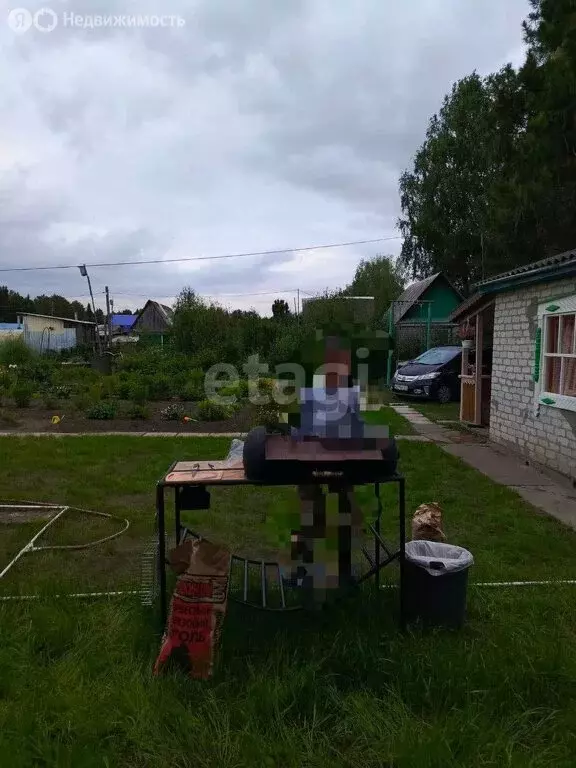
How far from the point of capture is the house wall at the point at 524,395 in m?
6.75

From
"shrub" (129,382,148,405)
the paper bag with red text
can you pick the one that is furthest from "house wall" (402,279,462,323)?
the paper bag with red text

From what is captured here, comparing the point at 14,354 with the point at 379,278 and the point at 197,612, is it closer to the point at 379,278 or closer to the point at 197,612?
the point at 197,612

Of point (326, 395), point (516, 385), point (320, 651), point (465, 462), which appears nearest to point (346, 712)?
point (320, 651)

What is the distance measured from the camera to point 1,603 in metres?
3.26

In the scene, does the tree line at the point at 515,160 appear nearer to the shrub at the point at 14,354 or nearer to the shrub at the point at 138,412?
the shrub at the point at 138,412

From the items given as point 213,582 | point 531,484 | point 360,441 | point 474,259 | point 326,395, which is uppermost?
point 474,259

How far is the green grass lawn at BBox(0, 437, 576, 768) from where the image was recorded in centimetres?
211

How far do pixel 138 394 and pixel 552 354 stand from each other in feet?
26.9

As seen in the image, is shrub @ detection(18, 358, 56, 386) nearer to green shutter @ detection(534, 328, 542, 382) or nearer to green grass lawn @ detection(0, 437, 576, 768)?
green shutter @ detection(534, 328, 542, 382)

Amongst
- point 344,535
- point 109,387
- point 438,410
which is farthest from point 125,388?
point 344,535

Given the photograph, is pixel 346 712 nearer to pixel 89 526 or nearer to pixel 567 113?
pixel 89 526

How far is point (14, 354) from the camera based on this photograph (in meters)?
18.5

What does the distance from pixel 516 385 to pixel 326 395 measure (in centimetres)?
616

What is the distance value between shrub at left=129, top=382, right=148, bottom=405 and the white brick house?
6.80 m
